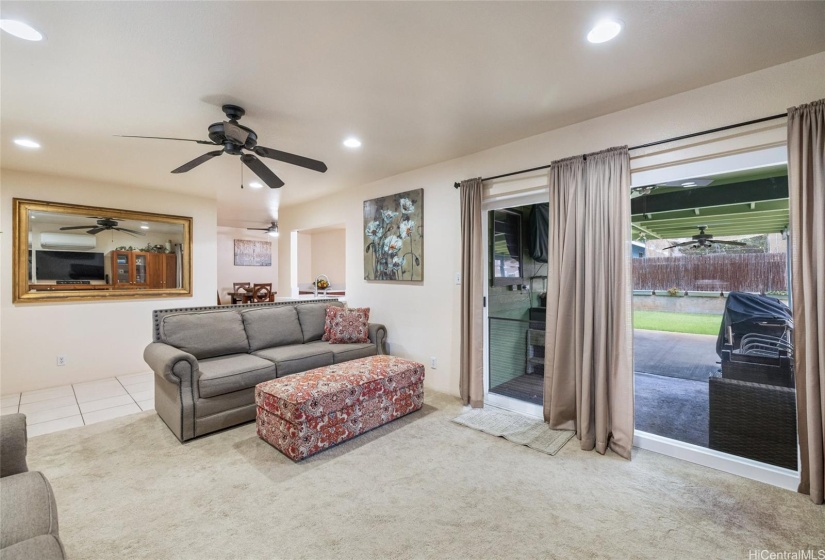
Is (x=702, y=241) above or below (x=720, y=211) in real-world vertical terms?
below

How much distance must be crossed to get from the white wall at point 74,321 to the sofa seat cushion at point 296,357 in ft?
7.99

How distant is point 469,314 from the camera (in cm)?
348

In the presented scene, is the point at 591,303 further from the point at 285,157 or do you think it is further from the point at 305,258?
the point at 305,258

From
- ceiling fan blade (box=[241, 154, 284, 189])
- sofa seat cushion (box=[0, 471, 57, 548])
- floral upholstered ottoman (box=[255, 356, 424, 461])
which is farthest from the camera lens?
ceiling fan blade (box=[241, 154, 284, 189])

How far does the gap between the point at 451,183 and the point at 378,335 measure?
76.3 inches

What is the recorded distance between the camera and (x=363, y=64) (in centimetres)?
209

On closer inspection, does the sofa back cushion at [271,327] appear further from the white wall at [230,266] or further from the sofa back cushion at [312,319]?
the white wall at [230,266]

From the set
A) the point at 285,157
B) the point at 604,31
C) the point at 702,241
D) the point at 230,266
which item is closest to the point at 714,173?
the point at 702,241

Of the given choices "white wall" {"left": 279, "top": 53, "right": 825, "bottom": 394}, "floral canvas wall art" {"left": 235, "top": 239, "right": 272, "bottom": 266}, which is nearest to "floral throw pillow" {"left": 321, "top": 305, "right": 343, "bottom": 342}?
"white wall" {"left": 279, "top": 53, "right": 825, "bottom": 394}

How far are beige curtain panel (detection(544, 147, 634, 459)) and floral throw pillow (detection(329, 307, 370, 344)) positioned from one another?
2066mm

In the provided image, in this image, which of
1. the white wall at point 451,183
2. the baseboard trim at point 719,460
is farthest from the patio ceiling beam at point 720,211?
the baseboard trim at point 719,460

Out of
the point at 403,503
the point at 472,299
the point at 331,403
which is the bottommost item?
the point at 403,503

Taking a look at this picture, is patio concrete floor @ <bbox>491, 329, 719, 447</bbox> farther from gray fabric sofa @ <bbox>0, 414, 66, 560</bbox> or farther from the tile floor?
the tile floor

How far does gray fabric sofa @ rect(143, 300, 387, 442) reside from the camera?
8.98ft
